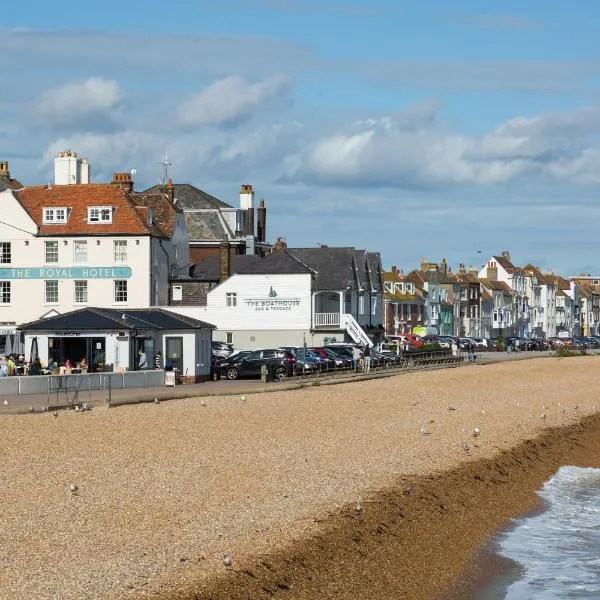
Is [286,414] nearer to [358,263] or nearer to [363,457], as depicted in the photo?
[363,457]

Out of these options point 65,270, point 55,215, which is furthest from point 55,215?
point 65,270

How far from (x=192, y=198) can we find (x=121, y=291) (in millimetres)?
26120

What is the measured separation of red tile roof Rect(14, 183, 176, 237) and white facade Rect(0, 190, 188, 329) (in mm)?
441

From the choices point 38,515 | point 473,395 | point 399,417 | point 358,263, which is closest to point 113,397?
point 399,417

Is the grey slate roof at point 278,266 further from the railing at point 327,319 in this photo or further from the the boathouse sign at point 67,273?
the the boathouse sign at point 67,273

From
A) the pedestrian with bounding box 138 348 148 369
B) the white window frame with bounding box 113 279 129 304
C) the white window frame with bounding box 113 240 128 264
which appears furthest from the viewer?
the white window frame with bounding box 113 240 128 264

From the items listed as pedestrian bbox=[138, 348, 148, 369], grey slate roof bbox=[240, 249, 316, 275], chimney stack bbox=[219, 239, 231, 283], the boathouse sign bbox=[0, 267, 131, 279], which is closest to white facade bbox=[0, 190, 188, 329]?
the boathouse sign bbox=[0, 267, 131, 279]

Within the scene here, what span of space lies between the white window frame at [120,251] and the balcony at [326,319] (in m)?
13.0

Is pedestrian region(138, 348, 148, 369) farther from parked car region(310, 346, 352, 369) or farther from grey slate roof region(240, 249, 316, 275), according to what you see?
grey slate roof region(240, 249, 316, 275)

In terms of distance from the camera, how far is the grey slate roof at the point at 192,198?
3728 inches

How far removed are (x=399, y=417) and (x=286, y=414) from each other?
345 cm

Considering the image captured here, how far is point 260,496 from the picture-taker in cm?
2030

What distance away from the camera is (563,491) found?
87.0ft

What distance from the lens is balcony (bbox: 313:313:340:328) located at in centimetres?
7781
